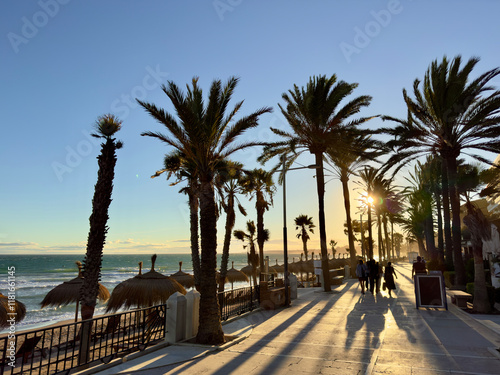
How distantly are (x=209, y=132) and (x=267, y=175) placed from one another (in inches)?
702

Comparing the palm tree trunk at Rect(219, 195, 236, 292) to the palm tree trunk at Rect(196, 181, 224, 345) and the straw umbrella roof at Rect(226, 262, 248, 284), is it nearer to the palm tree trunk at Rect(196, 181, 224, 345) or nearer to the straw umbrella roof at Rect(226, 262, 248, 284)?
the straw umbrella roof at Rect(226, 262, 248, 284)

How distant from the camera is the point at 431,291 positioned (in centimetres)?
1310

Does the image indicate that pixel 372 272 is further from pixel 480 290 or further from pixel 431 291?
pixel 480 290

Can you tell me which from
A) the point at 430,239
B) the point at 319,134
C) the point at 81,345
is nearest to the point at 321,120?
the point at 319,134

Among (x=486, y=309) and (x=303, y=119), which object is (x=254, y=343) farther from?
(x=303, y=119)

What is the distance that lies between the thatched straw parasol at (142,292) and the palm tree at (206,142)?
24.4 ft

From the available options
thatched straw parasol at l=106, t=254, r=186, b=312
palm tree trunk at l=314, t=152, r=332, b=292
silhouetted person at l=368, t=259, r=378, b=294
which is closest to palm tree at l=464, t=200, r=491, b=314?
silhouetted person at l=368, t=259, r=378, b=294

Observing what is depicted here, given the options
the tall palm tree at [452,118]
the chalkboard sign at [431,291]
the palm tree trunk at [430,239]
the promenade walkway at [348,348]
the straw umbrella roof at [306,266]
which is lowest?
the straw umbrella roof at [306,266]

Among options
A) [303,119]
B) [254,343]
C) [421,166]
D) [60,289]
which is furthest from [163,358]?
[421,166]

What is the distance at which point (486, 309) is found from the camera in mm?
12039

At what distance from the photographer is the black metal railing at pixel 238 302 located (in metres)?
12.4

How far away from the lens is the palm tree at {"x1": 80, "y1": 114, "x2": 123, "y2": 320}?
35.1 feet

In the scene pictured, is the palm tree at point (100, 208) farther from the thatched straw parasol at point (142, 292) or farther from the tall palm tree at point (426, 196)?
the tall palm tree at point (426, 196)

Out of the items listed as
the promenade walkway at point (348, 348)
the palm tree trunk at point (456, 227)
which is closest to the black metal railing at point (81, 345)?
the promenade walkway at point (348, 348)
